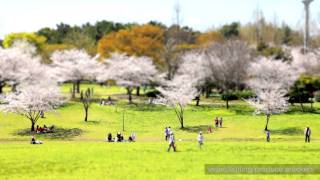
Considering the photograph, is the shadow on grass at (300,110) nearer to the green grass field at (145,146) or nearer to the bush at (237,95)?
the green grass field at (145,146)

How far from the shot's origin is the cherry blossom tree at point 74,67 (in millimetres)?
79363

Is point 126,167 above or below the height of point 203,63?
below

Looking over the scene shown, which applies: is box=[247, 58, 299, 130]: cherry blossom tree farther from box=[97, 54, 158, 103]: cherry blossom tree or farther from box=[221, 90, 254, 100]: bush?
box=[97, 54, 158, 103]: cherry blossom tree

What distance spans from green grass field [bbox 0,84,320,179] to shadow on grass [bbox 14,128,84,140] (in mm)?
97

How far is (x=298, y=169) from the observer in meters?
31.0

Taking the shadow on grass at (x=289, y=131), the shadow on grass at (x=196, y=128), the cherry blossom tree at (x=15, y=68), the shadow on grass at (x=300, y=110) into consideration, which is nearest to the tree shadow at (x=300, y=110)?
the shadow on grass at (x=300, y=110)

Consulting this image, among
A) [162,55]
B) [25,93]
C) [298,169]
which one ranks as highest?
[162,55]

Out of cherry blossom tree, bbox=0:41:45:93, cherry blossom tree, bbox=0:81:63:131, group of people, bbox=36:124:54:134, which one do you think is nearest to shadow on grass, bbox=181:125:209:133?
group of people, bbox=36:124:54:134

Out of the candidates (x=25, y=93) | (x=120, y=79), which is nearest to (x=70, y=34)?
(x=120, y=79)

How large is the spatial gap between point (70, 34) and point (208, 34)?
32.7m

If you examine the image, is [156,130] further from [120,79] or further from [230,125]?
[120,79]

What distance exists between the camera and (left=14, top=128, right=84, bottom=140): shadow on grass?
5156 cm

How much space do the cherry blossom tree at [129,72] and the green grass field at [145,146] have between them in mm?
10587

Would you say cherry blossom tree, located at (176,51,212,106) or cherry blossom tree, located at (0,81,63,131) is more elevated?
cherry blossom tree, located at (176,51,212,106)
